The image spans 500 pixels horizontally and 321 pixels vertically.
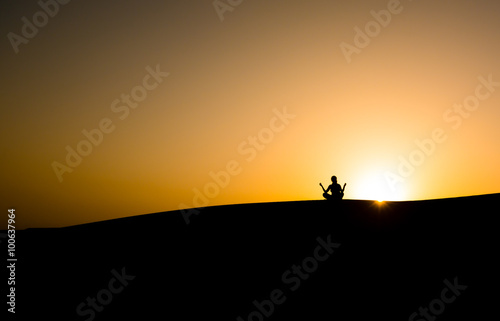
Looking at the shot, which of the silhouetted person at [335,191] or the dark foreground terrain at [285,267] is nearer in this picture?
the dark foreground terrain at [285,267]

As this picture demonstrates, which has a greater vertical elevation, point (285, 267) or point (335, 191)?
point (335, 191)

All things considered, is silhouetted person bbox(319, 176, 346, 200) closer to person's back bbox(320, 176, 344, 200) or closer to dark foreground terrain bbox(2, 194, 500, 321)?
person's back bbox(320, 176, 344, 200)

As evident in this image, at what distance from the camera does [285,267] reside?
7.55m

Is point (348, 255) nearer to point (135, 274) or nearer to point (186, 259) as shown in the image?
point (186, 259)

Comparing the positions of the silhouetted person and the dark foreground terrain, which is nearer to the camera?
the dark foreground terrain

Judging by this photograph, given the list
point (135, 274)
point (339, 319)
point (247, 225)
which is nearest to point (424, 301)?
point (339, 319)

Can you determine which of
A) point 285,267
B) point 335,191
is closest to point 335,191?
point 335,191

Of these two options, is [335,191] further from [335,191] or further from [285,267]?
[285,267]

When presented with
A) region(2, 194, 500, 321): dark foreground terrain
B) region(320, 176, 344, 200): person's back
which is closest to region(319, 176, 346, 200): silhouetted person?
region(320, 176, 344, 200): person's back

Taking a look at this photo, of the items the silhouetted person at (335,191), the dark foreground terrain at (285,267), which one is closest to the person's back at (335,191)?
the silhouetted person at (335,191)

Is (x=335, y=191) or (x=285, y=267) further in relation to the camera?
(x=335, y=191)

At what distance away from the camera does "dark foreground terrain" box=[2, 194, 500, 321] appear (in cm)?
653

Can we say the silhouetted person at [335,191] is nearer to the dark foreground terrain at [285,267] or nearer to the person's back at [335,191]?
the person's back at [335,191]

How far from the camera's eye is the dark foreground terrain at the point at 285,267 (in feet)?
21.4
